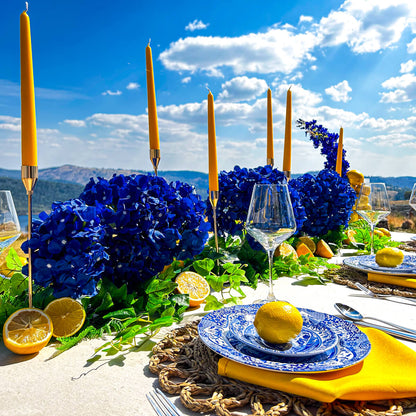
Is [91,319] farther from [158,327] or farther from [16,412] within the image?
[16,412]

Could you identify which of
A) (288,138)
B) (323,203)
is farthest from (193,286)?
(323,203)

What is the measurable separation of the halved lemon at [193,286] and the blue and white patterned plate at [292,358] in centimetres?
48

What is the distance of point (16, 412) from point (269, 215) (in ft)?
3.19

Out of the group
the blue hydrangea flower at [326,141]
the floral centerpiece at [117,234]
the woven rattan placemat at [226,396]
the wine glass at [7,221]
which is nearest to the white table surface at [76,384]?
the woven rattan placemat at [226,396]

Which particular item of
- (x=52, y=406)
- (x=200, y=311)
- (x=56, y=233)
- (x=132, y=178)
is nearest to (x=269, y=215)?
(x=200, y=311)

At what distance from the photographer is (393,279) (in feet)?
6.31

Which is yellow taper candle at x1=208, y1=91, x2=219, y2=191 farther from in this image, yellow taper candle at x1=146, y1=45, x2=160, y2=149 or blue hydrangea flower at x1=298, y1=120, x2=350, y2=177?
blue hydrangea flower at x1=298, y1=120, x2=350, y2=177

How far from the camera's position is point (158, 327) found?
135 cm

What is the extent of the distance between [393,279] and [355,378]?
123 centimetres

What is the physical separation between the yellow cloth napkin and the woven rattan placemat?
2 centimetres

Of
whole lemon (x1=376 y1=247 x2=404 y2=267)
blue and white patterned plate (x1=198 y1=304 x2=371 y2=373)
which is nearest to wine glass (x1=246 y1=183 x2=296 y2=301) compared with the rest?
blue and white patterned plate (x1=198 y1=304 x2=371 y2=373)

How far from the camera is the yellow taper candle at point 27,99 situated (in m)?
1.31

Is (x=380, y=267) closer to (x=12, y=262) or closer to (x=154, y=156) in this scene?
(x=154, y=156)

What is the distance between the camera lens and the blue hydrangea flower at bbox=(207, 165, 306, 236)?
2367mm
